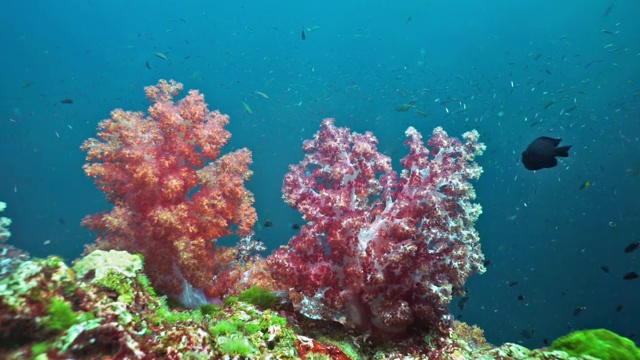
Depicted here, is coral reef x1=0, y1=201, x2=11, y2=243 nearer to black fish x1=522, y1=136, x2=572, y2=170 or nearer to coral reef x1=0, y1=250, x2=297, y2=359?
coral reef x1=0, y1=250, x2=297, y2=359

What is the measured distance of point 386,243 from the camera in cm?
488

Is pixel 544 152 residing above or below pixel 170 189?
above

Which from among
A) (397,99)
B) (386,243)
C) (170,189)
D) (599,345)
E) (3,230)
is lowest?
(599,345)

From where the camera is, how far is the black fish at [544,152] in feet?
24.6

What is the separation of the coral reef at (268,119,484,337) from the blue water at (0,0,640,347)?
24.1 meters

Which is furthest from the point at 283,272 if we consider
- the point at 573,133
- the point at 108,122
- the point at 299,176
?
the point at 573,133

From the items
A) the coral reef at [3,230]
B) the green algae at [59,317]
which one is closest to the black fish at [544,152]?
the green algae at [59,317]

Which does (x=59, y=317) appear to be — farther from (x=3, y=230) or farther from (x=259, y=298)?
(x=259, y=298)

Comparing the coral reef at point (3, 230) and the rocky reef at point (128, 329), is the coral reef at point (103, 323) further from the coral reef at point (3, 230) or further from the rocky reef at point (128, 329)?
the coral reef at point (3, 230)

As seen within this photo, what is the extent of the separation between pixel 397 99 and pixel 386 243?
30.9 metres

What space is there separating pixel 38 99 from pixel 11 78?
390cm

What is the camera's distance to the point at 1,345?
225cm

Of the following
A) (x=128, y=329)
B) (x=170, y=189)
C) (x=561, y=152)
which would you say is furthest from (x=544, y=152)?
(x=128, y=329)

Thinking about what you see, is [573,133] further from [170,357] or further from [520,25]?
[170,357]
